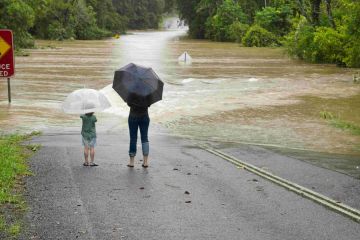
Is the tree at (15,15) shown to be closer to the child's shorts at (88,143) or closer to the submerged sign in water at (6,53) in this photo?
the submerged sign in water at (6,53)

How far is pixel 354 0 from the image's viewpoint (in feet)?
66.2

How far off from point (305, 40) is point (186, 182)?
117 ft

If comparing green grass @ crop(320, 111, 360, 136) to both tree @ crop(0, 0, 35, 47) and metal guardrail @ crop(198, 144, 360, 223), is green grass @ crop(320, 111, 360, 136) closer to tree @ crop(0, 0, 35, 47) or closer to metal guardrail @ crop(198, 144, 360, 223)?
metal guardrail @ crop(198, 144, 360, 223)

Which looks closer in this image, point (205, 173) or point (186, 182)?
point (186, 182)

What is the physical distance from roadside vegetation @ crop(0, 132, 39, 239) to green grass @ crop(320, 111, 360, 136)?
9202mm

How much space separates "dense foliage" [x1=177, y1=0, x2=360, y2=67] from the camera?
109 ft

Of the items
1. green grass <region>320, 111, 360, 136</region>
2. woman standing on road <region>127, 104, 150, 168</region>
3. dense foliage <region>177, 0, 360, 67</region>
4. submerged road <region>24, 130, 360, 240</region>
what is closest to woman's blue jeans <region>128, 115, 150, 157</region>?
woman standing on road <region>127, 104, 150, 168</region>

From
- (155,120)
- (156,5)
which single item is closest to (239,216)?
(155,120)

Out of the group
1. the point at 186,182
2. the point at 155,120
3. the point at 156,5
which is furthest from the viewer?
the point at 156,5

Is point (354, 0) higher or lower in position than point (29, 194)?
higher

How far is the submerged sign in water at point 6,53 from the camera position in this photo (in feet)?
52.1

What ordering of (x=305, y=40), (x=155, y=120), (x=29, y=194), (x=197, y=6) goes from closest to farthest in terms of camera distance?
(x=29, y=194) → (x=155, y=120) → (x=305, y=40) → (x=197, y=6)

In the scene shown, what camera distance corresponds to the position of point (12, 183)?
807 cm

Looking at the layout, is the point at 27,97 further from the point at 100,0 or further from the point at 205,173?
the point at 100,0
